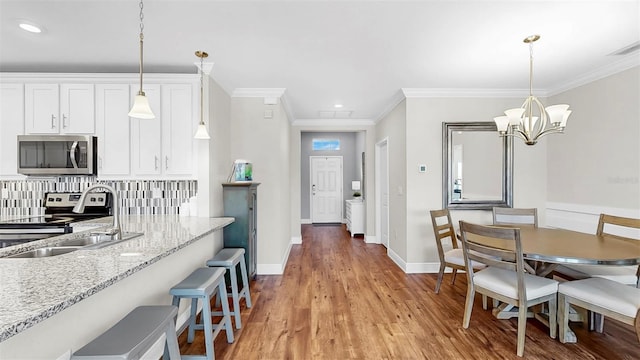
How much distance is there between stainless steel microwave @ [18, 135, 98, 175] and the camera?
2914 millimetres

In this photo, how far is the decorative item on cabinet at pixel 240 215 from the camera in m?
3.39

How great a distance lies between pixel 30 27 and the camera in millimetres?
2311

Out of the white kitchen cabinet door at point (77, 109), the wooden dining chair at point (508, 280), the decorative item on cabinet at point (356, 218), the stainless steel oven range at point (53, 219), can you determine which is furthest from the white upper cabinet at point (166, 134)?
the decorative item on cabinet at point (356, 218)

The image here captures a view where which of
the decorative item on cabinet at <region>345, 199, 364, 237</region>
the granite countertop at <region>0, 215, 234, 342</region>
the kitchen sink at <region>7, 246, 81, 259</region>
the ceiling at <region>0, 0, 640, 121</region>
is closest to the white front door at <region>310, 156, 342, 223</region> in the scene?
the decorative item on cabinet at <region>345, 199, 364, 237</region>

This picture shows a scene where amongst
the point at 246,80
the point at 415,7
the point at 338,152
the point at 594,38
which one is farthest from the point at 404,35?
the point at 338,152

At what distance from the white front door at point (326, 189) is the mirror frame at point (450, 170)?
4372mm

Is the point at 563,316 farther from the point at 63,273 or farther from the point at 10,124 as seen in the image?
the point at 10,124

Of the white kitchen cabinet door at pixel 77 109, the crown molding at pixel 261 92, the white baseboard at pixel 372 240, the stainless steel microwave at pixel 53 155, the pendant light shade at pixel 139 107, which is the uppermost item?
the crown molding at pixel 261 92

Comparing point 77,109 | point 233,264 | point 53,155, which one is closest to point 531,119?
point 233,264

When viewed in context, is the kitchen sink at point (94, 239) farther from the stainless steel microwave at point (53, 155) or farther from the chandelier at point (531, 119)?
the chandelier at point (531, 119)

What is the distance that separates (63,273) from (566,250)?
3.14m

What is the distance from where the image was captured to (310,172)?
26.8 ft

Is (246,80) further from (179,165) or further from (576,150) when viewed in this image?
(576,150)

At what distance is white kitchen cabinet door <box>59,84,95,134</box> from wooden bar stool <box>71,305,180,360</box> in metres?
2.55
